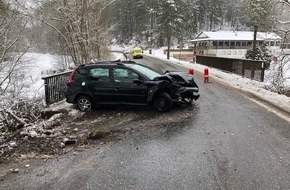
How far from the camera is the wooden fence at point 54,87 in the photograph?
11.3 meters

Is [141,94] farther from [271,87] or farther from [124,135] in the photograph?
[271,87]

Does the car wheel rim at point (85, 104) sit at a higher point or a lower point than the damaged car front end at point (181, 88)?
lower

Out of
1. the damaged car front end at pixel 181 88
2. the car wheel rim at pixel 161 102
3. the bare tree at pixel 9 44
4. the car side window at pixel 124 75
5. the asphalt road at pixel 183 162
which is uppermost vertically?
the bare tree at pixel 9 44

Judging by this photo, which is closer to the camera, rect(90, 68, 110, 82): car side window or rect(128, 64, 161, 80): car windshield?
rect(128, 64, 161, 80): car windshield

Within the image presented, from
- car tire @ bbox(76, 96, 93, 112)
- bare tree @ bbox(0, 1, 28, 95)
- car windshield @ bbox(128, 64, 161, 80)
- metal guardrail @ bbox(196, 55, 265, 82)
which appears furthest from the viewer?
metal guardrail @ bbox(196, 55, 265, 82)

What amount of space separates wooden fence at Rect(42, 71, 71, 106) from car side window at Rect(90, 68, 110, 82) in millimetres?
1999

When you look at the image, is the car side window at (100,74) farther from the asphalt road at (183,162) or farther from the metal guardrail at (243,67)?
the metal guardrail at (243,67)

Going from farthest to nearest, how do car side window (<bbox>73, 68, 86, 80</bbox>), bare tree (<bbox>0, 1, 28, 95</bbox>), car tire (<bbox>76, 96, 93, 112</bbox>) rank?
1. bare tree (<bbox>0, 1, 28, 95</bbox>)
2. car side window (<bbox>73, 68, 86, 80</bbox>)
3. car tire (<bbox>76, 96, 93, 112</bbox>)

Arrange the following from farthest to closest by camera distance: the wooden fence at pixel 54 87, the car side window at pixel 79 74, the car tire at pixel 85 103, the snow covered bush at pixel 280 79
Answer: the snow covered bush at pixel 280 79 < the wooden fence at pixel 54 87 < the car side window at pixel 79 74 < the car tire at pixel 85 103

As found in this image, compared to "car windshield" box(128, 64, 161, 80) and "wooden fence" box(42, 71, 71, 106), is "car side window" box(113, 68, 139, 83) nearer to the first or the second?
"car windshield" box(128, 64, 161, 80)

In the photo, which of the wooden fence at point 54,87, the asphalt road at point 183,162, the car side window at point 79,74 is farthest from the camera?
the wooden fence at point 54,87

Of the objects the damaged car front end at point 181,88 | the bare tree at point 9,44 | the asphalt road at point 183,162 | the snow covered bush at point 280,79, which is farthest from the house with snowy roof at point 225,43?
the asphalt road at point 183,162

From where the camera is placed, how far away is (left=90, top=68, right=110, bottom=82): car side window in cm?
1017

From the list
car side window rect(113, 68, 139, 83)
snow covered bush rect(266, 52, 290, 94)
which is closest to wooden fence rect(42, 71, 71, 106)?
car side window rect(113, 68, 139, 83)
